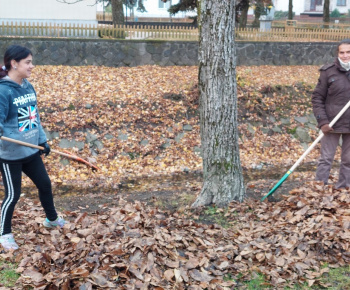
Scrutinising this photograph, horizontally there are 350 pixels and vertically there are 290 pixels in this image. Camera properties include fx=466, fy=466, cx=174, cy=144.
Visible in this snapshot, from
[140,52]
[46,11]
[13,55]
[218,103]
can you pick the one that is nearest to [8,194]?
[13,55]

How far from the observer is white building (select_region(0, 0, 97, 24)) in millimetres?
17781

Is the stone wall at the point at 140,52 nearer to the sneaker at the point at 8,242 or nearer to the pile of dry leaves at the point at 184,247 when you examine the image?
the pile of dry leaves at the point at 184,247

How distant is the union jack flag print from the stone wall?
8306 mm

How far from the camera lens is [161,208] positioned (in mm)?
5828

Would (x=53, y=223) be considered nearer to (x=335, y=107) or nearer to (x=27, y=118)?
(x=27, y=118)

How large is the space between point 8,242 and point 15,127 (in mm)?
1060

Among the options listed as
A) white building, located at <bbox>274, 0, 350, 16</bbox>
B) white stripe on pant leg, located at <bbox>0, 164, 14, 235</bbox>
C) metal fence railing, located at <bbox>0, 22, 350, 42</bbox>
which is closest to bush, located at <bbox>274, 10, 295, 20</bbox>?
white building, located at <bbox>274, 0, 350, 16</bbox>

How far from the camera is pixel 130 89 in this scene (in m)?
10.9

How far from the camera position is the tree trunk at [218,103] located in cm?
510

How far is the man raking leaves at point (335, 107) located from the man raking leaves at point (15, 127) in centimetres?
331

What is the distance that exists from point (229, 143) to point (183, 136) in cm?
442

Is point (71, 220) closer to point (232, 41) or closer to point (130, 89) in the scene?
point (232, 41)

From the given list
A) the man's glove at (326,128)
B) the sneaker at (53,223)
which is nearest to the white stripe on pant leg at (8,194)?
the sneaker at (53,223)

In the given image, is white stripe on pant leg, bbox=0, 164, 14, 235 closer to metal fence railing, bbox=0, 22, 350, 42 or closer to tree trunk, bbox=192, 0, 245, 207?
tree trunk, bbox=192, 0, 245, 207
